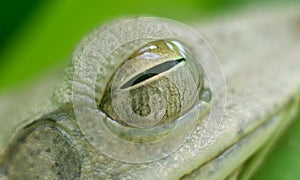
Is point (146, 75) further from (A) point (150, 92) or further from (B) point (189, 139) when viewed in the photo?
(B) point (189, 139)

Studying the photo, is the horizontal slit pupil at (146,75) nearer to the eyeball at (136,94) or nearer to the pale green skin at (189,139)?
the eyeball at (136,94)

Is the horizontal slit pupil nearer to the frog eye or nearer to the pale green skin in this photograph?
the frog eye

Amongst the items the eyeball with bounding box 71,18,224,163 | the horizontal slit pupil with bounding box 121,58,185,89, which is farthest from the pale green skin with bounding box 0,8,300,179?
the horizontal slit pupil with bounding box 121,58,185,89

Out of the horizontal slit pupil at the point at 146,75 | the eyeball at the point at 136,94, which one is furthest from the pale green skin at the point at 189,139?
the horizontal slit pupil at the point at 146,75

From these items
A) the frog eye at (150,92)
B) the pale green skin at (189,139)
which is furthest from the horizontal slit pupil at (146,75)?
A: the pale green skin at (189,139)

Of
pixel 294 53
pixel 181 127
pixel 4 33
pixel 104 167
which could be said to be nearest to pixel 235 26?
pixel 294 53

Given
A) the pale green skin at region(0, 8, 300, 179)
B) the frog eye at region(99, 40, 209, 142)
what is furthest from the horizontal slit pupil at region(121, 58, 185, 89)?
the pale green skin at region(0, 8, 300, 179)

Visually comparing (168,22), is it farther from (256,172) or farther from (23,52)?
(23,52)

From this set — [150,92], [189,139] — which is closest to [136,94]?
[150,92]
